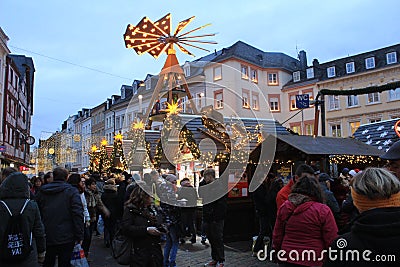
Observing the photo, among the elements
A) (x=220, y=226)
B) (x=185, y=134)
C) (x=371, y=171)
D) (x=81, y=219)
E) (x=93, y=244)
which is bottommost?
(x=93, y=244)

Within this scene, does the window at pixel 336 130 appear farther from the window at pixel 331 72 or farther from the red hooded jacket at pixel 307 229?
the red hooded jacket at pixel 307 229

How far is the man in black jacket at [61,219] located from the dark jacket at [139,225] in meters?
0.88

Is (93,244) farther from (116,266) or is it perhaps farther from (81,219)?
(81,219)

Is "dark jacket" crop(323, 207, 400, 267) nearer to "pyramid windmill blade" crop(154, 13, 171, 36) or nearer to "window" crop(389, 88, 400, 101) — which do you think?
"pyramid windmill blade" crop(154, 13, 171, 36)

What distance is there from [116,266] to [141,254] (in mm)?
3048

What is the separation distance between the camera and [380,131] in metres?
15.3

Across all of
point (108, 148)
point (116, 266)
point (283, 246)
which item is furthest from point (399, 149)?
point (108, 148)

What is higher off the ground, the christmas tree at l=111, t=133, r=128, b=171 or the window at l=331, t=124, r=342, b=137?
the window at l=331, t=124, r=342, b=137

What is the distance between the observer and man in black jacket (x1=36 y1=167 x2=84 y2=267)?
14.8 ft

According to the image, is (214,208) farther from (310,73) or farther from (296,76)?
(296,76)

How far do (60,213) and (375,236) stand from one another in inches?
155

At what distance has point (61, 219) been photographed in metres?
4.53

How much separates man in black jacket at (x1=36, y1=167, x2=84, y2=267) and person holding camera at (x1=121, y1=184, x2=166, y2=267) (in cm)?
87

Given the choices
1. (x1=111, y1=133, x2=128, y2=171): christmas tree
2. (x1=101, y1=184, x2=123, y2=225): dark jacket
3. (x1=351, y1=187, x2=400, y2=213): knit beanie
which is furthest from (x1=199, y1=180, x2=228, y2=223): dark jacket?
(x1=111, y1=133, x2=128, y2=171): christmas tree
